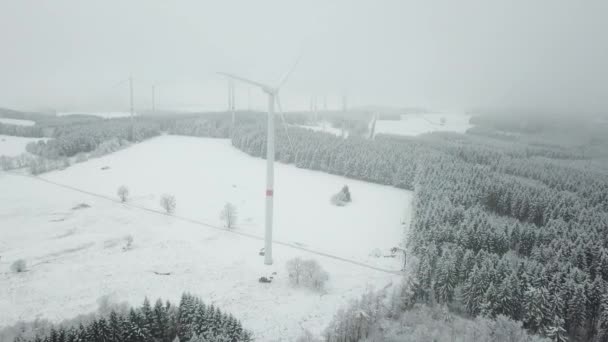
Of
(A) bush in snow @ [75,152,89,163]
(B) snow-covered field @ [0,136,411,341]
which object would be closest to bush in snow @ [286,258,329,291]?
(B) snow-covered field @ [0,136,411,341]

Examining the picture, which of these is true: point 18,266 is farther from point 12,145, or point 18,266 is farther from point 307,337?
point 12,145

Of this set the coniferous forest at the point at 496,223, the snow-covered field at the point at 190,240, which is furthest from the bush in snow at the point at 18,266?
the coniferous forest at the point at 496,223

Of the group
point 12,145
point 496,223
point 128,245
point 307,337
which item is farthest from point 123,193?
point 12,145

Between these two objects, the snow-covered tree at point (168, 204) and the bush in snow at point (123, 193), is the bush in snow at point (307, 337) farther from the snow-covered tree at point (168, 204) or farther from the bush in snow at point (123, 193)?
the bush in snow at point (123, 193)

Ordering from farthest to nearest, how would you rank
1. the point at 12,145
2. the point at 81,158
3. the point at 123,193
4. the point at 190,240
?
1. the point at 12,145
2. the point at 81,158
3. the point at 123,193
4. the point at 190,240

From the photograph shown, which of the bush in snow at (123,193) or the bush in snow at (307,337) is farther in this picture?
the bush in snow at (123,193)

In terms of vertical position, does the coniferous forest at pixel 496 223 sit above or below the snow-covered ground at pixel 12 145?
below
